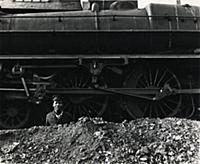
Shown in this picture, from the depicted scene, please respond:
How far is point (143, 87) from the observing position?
8.86m

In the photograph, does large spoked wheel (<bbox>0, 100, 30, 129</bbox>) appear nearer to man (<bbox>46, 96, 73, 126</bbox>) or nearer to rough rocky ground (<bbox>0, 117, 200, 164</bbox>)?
man (<bbox>46, 96, 73, 126</bbox>)

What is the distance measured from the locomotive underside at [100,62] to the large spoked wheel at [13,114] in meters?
0.03

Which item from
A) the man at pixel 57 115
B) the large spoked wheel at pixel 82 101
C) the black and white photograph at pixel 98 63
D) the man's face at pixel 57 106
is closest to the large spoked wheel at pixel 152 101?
the black and white photograph at pixel 98 63

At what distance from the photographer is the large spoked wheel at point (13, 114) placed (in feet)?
28.9

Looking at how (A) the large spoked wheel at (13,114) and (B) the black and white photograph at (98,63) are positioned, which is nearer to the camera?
(B) the black and white photograph at (98,63)

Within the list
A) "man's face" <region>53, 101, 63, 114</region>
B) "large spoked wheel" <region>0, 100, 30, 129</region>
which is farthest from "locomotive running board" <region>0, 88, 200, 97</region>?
"man's face" <region>53, 101, 63, 114</region>

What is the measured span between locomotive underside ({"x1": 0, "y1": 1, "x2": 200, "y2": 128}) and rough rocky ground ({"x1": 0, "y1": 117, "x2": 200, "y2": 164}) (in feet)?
5.80

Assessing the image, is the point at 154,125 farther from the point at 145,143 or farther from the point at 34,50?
the point at 34,50

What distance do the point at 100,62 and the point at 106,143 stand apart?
314 centimetres

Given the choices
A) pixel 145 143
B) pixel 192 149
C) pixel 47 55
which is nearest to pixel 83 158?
pixel 145 143

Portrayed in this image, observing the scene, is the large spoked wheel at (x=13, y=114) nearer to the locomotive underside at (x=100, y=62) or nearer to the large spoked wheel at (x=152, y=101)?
the locomotive underside at (x=100, y=62)

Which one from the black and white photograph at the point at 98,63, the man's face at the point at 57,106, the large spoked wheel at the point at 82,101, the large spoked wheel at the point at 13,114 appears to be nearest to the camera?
the man's face at the point at 57,106

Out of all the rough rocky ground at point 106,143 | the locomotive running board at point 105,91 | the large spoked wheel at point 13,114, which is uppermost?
the locomotive running board at point 105,91

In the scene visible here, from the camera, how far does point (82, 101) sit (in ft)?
28.5
